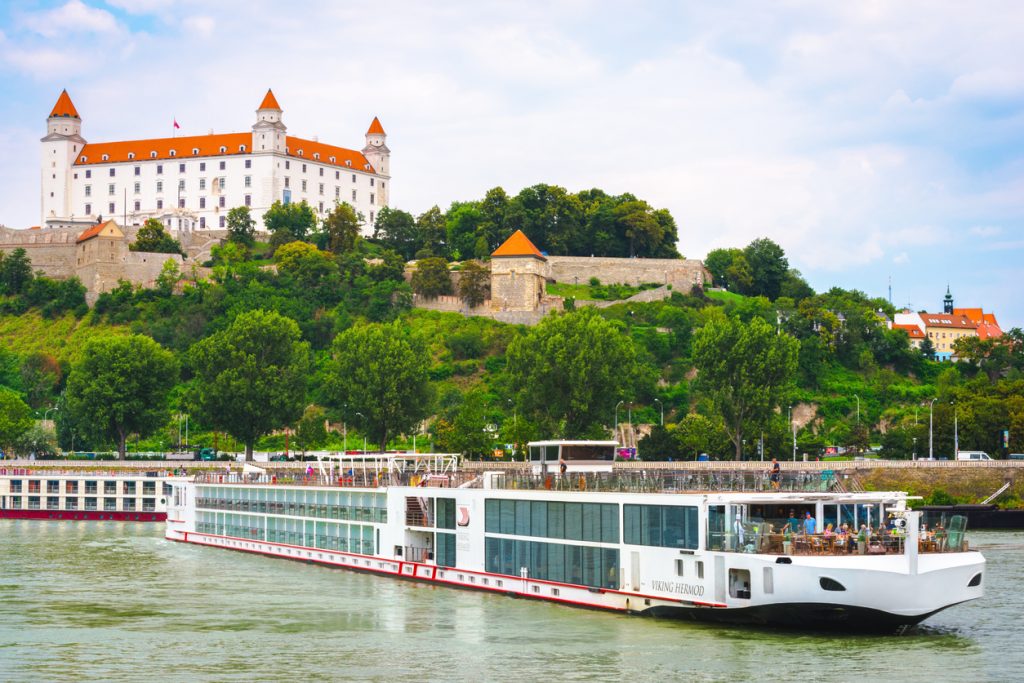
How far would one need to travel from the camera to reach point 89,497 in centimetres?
7069

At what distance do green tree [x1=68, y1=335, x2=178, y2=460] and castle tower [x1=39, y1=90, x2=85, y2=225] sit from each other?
49080 mm

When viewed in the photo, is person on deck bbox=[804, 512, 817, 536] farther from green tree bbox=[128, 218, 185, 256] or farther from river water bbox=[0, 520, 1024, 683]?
green tree bbox=[128, 218, 185, 256]

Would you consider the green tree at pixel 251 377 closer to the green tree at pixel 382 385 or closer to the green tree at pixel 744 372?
the green tree at pixel 382 385

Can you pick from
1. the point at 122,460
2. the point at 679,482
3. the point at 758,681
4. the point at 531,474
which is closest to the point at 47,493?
the point at 122,460

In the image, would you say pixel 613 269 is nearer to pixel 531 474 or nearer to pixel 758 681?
pixel 531 474

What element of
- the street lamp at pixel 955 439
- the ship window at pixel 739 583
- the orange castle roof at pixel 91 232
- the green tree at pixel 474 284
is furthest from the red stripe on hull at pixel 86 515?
the ship window at pixel 739 583

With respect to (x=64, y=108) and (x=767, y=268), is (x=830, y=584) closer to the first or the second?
(x=767, y=268)

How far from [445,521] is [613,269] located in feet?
247

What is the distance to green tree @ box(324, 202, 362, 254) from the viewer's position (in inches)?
4702

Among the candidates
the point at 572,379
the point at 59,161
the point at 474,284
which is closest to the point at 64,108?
the point at 59,161

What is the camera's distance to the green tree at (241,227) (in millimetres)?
121062

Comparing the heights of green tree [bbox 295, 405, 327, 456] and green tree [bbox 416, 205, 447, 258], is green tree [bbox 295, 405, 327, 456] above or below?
below

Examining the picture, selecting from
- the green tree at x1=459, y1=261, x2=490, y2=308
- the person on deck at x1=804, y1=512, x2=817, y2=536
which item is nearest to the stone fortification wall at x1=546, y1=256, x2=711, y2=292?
the green tree at x1=459, y1=261, x2=490, y2=308

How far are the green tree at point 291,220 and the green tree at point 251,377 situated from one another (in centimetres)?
3911
